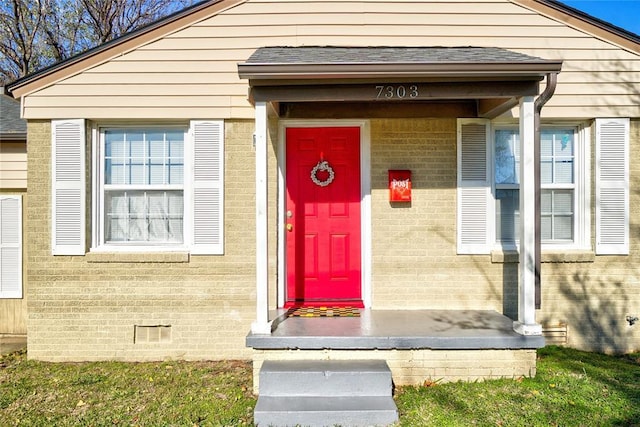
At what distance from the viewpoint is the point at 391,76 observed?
4070mm

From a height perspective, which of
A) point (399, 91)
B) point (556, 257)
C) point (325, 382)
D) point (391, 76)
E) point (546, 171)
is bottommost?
point (325, 382)

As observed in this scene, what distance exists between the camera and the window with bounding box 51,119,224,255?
5.09 metres

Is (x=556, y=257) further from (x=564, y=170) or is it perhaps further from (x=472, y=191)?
(x=472, y=191)

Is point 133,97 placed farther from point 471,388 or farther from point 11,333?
point 471,388

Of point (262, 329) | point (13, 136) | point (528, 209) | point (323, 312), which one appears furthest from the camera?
point (13, 136)

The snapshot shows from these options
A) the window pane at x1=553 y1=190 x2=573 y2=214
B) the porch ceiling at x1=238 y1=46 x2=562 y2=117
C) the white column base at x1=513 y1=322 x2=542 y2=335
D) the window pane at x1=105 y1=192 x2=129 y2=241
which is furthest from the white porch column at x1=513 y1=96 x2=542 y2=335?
the window pane at x1=105 y1=192 x2=129 y2=241

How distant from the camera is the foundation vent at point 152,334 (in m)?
5.13

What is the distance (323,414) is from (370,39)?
4.15m

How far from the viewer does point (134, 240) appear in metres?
5.29

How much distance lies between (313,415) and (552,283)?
3.43m

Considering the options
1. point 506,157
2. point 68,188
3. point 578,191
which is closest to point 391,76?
point 506,157

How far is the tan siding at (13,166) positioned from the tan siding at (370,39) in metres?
2.17

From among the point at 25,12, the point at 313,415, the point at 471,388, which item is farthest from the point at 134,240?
the point at 25,12

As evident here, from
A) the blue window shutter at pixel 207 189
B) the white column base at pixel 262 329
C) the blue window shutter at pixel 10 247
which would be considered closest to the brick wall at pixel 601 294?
the white column base at pixel 262 329
